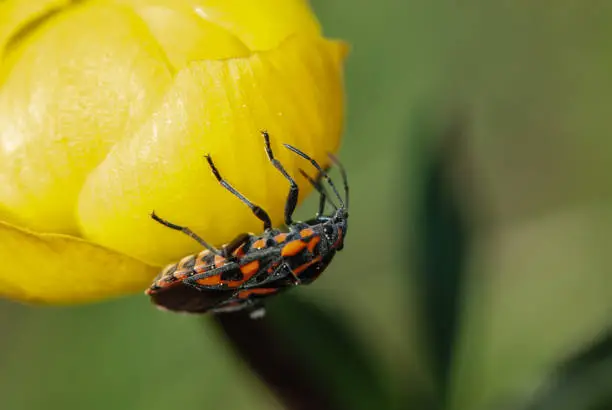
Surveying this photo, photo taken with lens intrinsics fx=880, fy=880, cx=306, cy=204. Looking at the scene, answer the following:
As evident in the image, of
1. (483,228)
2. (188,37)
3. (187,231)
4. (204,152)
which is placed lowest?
(483,228)

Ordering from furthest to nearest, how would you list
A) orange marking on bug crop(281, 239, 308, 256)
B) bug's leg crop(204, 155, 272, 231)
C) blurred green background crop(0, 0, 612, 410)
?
blurred green background crop(0, 0, 612, 410) → orange marking on bug crop(281, 239, 308, 256) → bug's leg crop(204, 155, 272, 231)

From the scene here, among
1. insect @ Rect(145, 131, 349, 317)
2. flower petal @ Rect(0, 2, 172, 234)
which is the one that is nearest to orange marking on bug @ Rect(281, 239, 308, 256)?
insect @ Rect(145, 131, 349, 317)

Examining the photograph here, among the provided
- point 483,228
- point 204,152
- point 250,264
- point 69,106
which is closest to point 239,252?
point 250,264

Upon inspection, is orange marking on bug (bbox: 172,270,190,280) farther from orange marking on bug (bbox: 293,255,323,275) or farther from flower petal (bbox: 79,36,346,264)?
orange marking on bug (bbox: 293,255,323,275)

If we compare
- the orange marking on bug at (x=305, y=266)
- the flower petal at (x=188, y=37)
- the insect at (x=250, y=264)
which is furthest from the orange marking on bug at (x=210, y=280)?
the flower petal at (x=188, y=37)

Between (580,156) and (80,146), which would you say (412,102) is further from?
(80,146)

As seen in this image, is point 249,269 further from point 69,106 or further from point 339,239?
point 69,106

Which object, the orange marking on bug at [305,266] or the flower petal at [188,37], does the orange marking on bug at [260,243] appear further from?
the flower petal at [188,37]
